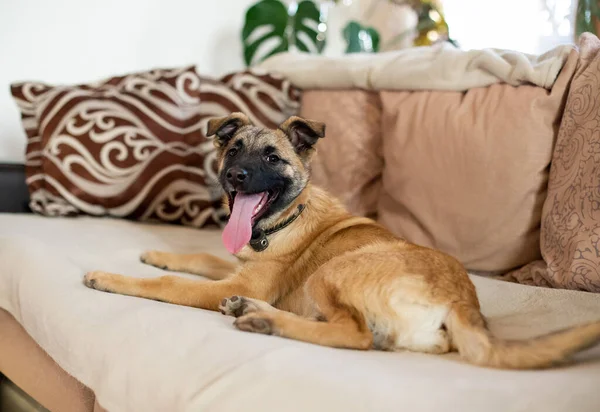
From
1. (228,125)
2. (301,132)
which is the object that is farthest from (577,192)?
(228,125)

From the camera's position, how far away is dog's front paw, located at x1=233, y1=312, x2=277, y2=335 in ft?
4.81

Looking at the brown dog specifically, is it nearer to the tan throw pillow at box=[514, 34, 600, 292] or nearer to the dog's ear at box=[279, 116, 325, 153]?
the dog's ear at box=[279, 116, 325, 153]

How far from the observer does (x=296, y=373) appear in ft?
3.73

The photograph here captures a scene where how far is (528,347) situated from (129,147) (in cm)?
222

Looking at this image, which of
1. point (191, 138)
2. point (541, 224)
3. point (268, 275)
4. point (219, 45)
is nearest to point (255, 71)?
point (191, 138)

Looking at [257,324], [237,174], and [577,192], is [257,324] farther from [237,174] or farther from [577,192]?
[577,192]

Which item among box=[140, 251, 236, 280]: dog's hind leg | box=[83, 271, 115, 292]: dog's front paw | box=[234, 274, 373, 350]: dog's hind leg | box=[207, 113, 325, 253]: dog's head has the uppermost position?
A: box=[207, 113, 325, 253]: dog's head

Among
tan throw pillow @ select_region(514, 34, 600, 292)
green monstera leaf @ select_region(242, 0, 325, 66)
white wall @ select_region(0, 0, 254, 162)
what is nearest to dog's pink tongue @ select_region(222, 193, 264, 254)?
tan throw pillow @ select_region(514, 34, 600, 292)

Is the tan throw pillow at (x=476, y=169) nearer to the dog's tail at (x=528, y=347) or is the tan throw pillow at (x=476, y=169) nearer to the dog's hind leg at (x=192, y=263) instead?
the dog's hind leg at (x=192, y=263)

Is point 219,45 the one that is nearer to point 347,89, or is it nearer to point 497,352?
point 347,89

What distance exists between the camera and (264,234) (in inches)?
81.7

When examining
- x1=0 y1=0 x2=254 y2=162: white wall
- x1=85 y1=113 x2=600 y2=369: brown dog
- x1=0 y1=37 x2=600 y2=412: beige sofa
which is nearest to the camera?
x1=0 y1=37 x2=600 y2=412: beige sofa

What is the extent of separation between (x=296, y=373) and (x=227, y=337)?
261 mm

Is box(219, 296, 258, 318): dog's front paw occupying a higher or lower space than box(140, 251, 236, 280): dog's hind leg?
higher
